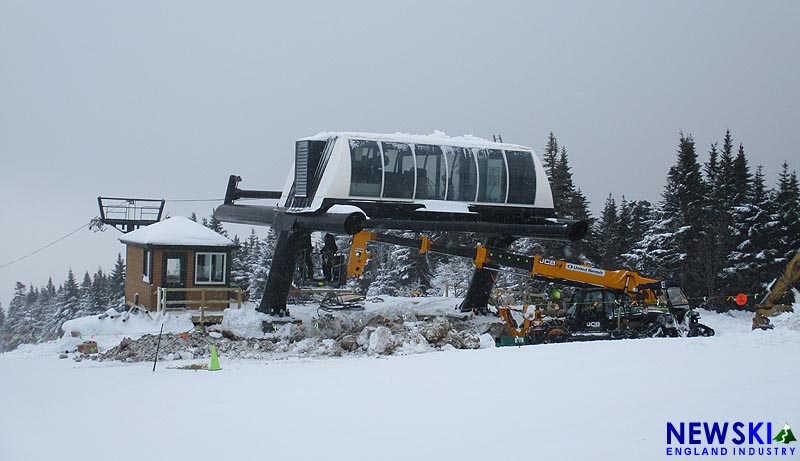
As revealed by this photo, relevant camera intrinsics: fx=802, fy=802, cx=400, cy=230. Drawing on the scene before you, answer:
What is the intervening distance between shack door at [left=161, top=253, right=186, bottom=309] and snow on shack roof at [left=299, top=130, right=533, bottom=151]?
20.4 ft

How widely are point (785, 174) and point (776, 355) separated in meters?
29.6

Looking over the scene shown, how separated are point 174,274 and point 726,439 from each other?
20.5 m

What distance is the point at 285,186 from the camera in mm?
24406

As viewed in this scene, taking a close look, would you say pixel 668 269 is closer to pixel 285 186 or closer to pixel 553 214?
pixel 553 214

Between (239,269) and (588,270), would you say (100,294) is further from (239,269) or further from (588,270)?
(588,270)

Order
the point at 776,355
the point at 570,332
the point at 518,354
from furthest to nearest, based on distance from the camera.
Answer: the point at 570,332
the point at 518,354
the point at 776,355

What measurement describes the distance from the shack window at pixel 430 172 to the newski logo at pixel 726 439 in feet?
48.6

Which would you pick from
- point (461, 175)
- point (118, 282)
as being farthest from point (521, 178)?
point (118, 282)

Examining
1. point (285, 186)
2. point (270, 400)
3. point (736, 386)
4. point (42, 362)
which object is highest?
point (285, 186)

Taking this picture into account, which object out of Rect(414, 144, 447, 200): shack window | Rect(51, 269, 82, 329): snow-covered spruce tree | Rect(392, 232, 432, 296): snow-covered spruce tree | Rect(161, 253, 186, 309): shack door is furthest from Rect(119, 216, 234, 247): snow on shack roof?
Rect(51, 269, 82, 329): snow-covered spruce tree

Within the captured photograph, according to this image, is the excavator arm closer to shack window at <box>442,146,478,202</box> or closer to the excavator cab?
the excavator cab

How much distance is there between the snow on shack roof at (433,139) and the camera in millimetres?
21438

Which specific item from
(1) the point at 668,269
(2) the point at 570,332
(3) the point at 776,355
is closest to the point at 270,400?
(3) the point at 776,355

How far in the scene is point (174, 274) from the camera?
82.4 ft
